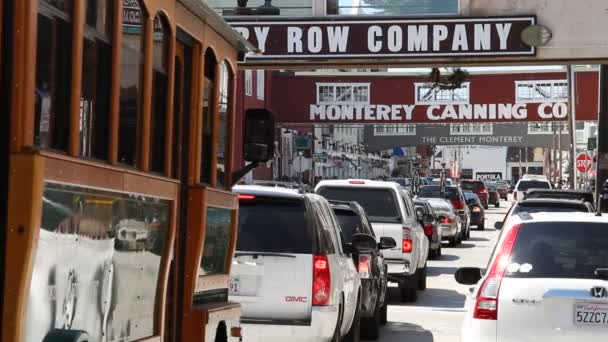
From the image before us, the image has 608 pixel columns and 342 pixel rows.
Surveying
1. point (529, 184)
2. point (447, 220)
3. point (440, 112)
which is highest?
point (440, 112)

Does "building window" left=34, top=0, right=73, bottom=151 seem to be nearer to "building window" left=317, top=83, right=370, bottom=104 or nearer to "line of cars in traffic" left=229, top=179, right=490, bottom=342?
"line of cars in traffic" left=229, top=179, right=490, bottom=342

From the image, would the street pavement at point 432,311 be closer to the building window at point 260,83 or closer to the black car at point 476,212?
the black car at point 476,212

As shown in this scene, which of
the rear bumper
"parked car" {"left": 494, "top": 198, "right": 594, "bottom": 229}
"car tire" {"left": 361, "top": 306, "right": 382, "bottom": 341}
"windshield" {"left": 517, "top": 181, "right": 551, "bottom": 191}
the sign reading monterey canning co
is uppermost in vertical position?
the sign reading monterey canning co

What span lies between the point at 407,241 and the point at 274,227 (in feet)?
27.2

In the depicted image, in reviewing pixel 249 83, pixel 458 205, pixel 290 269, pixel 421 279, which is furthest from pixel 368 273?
pixel 249 83

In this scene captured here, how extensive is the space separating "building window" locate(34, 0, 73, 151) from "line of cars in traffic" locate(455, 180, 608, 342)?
4.25 m

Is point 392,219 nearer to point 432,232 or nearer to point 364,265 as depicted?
point 364,265

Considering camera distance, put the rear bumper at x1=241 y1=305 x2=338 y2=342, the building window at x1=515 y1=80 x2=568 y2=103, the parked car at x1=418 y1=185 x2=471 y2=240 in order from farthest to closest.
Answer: the building window at x1=515 y1=80 x2=568 y2=103 → the parked car at x1=418 y1=185 x2=471 y2=240 → the rear bumper at x1=241 y1=305 x2=338 y2=342

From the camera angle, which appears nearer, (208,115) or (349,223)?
(208,115)

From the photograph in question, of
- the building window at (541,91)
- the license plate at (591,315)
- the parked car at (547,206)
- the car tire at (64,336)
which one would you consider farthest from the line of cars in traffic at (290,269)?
the building window at (541,91)

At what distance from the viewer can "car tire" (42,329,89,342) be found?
4.62 meters

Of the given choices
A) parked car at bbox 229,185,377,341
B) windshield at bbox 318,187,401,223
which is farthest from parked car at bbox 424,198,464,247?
parked car at bbox 229,185,377,341

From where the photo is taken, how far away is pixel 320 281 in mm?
10391

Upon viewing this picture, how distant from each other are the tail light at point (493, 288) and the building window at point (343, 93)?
37.6 m
